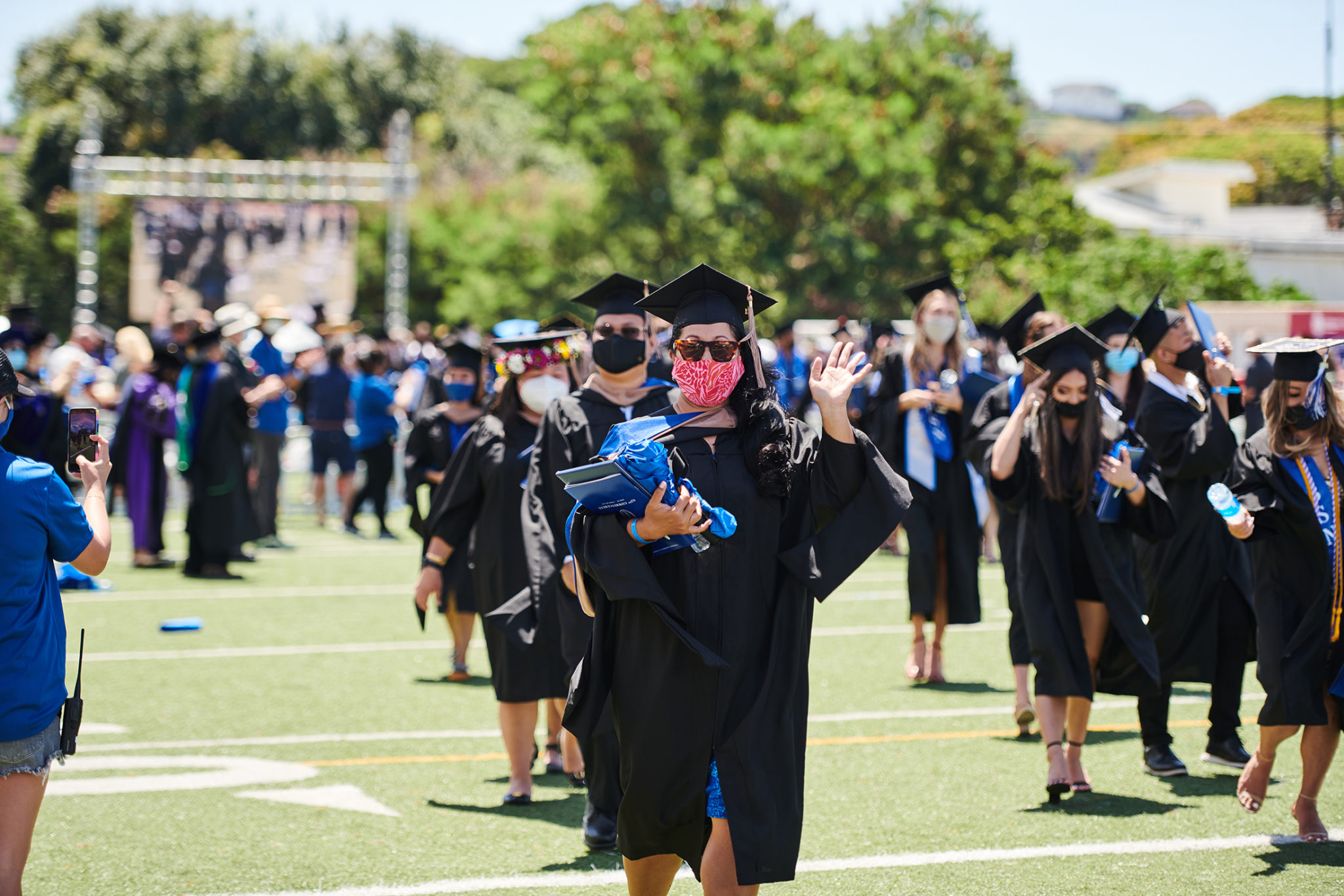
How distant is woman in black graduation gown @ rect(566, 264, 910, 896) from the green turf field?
144 centimetres

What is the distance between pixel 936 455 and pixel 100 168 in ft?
68.4

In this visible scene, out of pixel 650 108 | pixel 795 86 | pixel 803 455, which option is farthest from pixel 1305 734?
pixel 795 86

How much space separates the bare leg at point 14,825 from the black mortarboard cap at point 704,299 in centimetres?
224

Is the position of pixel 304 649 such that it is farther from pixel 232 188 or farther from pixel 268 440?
pixel 232 188

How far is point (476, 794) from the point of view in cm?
651

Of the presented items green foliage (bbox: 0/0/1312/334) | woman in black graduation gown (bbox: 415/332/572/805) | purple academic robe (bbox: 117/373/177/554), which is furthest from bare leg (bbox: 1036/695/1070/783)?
green foliage (bbox: 0/0/1312/334)

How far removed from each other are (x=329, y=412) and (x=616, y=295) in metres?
11.7

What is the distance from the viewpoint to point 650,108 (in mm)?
34406

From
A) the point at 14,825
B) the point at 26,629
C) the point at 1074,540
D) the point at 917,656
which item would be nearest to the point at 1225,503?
the point at 1074,540

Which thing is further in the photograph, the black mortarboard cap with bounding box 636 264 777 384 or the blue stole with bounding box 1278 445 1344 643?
the blue stole with bounding box 1278 445 1344 643

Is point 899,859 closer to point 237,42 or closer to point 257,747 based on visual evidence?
point 257,747

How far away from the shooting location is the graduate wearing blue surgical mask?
7.27m

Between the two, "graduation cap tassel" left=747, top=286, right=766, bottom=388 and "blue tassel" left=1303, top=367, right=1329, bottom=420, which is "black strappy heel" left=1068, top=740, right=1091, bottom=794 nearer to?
"blue tassel" left=1303, top=367, right=1329, bottom=420

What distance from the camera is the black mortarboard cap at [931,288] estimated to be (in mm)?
8992
